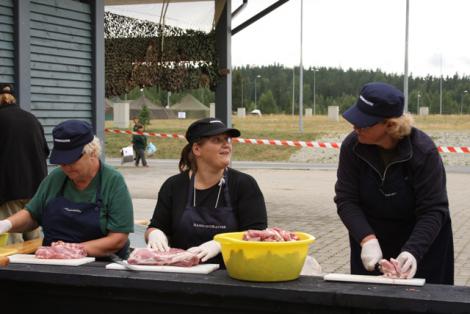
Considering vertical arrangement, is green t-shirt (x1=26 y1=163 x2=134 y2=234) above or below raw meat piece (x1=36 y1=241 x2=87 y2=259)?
above

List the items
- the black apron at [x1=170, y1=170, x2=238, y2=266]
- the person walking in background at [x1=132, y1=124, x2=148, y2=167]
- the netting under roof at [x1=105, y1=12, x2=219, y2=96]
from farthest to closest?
the person walking in background at [x1=132, y1=124, x2=148, y2=167]
the netting under roof at [x1=105, y1=12, x2=219, y2=96]
the black apron at [x1=170, y1=170, x2=238, y2=266]

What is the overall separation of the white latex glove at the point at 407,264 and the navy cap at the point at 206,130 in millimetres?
1188

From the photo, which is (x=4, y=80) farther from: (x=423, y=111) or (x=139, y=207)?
(x=423, y=111)

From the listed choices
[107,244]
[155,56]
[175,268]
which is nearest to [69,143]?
[107,244]

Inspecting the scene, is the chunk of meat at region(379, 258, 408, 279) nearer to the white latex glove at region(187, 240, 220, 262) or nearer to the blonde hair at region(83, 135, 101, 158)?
the white latex glove at region(187, 240, 220, 262)

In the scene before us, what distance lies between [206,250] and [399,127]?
0.99 m

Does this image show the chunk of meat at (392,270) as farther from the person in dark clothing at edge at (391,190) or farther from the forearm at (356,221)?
the forearm at (356,221)

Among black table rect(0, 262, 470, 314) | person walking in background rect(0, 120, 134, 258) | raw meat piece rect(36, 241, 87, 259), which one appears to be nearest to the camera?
black table rect(0, 262, 470, 314)

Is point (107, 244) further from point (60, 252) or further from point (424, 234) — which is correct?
point (424, 234)

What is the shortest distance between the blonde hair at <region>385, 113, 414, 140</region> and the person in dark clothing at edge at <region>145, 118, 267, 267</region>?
0.83 metres

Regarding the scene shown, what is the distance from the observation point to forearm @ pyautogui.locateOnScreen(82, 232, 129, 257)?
4.21 m

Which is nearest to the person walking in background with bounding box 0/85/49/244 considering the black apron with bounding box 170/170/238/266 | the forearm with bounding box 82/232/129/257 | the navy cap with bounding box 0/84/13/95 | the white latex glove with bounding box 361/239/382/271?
the navy cap with bounding box 0/84/13/95

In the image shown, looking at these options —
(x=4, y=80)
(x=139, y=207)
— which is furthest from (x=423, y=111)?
(x=4, y=80)

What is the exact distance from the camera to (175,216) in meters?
4.21
